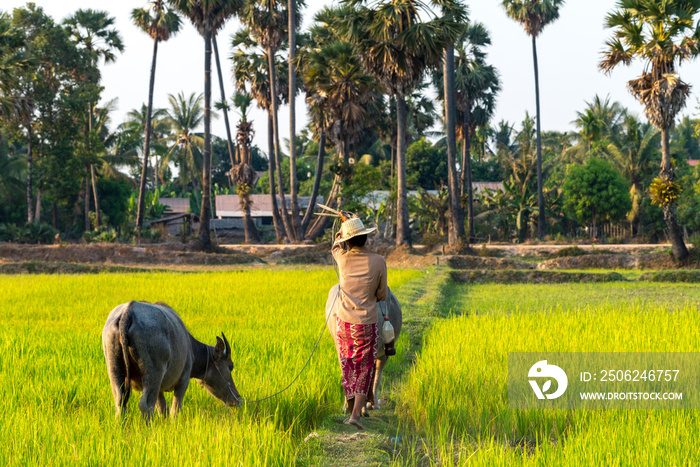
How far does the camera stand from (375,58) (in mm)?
20891

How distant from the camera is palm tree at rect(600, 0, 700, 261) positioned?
1691 cm

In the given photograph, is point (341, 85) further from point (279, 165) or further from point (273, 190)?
point (273, 190)

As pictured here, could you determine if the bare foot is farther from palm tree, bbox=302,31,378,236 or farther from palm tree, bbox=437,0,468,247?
palm tree, bbox=302,31,378,236

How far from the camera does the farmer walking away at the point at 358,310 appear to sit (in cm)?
432

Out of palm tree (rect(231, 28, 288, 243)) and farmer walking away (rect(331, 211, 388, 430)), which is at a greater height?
palm tree (rect(231, 28, 288, 243))

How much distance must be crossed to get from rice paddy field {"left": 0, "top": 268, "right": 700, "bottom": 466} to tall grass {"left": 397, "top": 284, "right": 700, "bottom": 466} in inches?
0.6

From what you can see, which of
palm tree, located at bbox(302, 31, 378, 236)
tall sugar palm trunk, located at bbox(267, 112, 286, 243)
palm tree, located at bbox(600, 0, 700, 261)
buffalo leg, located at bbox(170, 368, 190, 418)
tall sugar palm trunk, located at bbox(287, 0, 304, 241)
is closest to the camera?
buffalo leg, located at bbox(170, 368, 190, 418)

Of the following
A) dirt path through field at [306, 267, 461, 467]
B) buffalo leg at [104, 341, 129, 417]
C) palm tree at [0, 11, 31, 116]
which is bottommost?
dirt path through field at [306, 267, 461, 467]

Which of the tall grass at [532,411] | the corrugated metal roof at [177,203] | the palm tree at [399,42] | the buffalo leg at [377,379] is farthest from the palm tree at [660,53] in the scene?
the corrugated metal roof at [177,203]

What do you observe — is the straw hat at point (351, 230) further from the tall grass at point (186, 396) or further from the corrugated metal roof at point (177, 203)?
the corrugated metal roof at point (177, 203)

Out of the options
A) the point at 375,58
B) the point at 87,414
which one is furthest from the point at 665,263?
the point at 87,414

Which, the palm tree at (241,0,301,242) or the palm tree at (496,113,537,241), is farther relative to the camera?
the palm tree at (496,113,537,241)

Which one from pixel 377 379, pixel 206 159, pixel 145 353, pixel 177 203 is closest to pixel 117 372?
pixel 145 353

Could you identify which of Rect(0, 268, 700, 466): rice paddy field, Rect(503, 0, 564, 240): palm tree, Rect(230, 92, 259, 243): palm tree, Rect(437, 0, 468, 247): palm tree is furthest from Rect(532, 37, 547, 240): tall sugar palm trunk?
Rect(0, 268, 700, 466): rice paddy field
